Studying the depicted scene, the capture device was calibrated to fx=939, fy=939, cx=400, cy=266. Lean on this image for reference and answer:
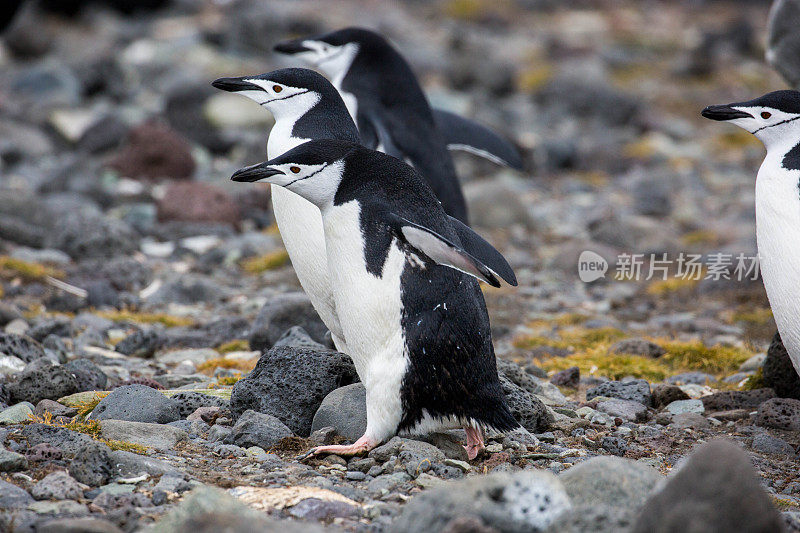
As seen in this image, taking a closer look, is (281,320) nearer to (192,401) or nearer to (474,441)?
(192,401)

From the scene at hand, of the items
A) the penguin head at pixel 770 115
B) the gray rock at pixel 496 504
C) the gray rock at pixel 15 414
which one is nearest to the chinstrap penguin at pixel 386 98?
the penguin head at pixel 770 115

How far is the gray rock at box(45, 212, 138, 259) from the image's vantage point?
848 cm

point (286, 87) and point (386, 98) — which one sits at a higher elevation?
point (286, 87)

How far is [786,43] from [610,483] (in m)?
5.05

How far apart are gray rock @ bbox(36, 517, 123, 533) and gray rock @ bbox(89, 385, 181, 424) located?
4.41 ft

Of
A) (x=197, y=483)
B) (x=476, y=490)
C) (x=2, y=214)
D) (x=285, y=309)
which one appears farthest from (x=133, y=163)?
(x=476, y=490)

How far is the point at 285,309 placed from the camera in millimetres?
5949

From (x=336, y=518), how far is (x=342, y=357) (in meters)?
1.35

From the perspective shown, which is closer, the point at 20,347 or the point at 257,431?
the point at 257,431

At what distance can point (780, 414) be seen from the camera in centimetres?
490

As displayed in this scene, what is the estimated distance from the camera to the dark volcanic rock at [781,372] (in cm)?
525

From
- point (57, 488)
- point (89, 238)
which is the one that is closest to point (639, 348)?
point (57, 488)

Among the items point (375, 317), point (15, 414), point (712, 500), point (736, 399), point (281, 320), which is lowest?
point (281, 320)

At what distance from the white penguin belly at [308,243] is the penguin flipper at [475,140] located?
8.74 feet
